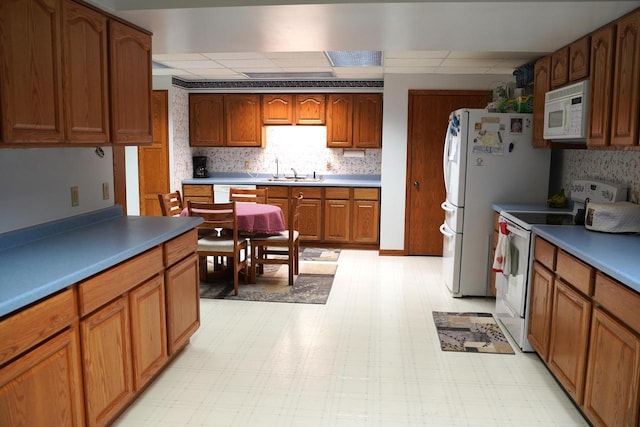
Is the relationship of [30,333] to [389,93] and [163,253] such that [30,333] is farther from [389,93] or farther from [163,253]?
[389,93]

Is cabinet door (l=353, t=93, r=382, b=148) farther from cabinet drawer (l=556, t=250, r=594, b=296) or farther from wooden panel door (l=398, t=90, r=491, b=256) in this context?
cabinet drawer (l=556, t=250, r=594, b=296)

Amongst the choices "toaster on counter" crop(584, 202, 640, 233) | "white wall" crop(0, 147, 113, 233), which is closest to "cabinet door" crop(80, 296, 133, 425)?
"white wall" crop(0, 147, 113, 233)

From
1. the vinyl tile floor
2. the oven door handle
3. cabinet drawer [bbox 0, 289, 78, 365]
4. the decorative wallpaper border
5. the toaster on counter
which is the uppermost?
the decorative wallpaper border

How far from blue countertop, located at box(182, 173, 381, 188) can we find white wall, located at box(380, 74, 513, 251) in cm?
32

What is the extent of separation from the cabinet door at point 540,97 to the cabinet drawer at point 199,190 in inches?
162

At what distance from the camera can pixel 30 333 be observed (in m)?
1.73

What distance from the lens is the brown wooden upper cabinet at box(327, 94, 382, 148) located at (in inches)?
264

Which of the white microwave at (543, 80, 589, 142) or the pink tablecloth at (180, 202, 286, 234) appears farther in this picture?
the pink tablecloth at (180, 202, 286, 234)

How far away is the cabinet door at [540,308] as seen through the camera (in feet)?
9.74

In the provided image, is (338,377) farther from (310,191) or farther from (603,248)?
(310,191)

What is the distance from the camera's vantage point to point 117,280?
2.31 meters

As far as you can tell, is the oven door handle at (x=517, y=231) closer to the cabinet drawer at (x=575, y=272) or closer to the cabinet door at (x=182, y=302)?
the cabinet drawer at (x=575, y=272)

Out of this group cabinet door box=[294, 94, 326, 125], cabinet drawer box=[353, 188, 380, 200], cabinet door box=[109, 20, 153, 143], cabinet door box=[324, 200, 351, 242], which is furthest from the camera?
cabinet door box=[294, 94, 326, 125]

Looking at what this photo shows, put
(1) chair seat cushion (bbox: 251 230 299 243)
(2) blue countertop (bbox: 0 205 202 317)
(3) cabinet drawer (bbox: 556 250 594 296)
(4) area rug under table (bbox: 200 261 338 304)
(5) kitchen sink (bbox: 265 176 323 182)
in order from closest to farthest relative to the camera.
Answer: (2) blue countertop (bbox: 0 205 202 317) < (3) cabinet drawer (bbox: 556 250 594 296) < (4) area rug under table (bbox: 200 261 338 304) < (1) chair seat cushion (bbox: 251 230 299 243) < (5) kitchen sink (bbox: 265 176 323 182)
